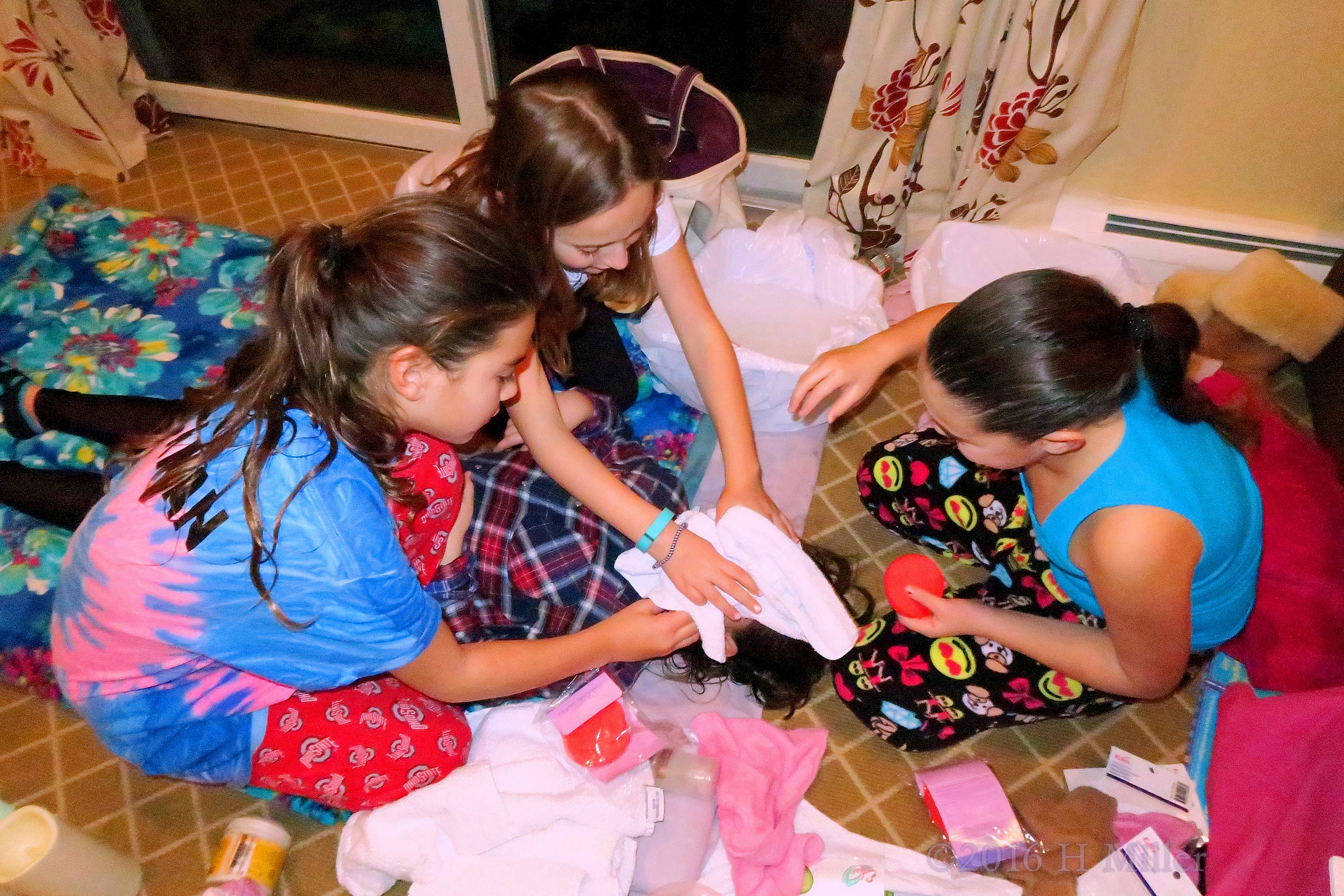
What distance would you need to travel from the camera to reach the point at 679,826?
3.72 feet

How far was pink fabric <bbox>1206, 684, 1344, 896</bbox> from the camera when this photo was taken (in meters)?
0.95

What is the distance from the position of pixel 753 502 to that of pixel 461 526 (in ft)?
1.38

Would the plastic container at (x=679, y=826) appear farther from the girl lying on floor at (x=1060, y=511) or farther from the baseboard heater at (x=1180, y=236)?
the baseboard heater at (x=1180, y=236)

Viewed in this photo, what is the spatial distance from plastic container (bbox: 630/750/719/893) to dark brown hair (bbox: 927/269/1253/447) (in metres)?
0.63

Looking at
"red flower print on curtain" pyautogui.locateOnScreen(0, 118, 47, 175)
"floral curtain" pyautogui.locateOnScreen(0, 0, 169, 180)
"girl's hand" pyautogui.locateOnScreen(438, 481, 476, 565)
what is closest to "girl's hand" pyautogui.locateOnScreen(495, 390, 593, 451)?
"girl's hand" pyautogui.locateOnScreen(438, 481, 476, 565)

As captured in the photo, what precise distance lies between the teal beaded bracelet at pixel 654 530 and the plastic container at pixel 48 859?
0.76 m

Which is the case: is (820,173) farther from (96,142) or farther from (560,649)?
(96,142)

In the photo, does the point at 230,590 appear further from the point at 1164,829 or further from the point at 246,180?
the point at 246,180

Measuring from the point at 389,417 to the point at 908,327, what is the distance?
707 millimetres

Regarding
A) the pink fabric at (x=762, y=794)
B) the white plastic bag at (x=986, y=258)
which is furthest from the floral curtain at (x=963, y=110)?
the pink fabric at (x=762, y=794)

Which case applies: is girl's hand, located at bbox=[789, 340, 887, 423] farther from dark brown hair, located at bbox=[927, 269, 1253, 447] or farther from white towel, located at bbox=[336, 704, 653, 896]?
white towel, located at bbox=[336, 704, 653, 896]

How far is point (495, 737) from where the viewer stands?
1179 millimetres

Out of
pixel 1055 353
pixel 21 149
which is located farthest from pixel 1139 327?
pixel 21 149

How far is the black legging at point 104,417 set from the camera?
4.17ft
